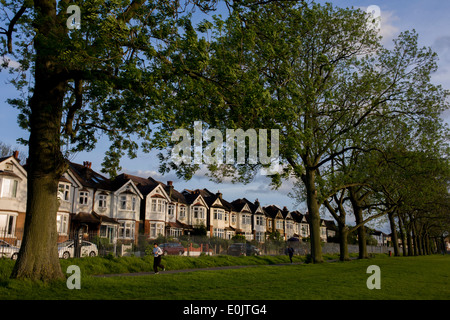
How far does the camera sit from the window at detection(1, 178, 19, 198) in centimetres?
3775

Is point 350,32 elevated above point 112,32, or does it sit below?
above

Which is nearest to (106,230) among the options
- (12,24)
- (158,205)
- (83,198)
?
(83,198)

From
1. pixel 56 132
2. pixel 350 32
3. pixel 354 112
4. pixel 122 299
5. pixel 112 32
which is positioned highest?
pixel 350 32

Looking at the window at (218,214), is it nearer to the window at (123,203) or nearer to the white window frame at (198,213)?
the white window frame at (198,213)

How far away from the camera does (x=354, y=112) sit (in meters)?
28.5

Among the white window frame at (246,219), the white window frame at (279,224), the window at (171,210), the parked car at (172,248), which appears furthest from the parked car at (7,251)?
the white window frame at (279,224)

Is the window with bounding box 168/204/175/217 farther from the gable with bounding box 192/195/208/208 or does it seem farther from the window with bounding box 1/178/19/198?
the window with bounding box 1/178/19/198

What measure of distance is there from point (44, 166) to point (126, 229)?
131 ft

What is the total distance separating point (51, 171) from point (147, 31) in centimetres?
558

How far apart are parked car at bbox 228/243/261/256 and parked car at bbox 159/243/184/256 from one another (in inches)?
303

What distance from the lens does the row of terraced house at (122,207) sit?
38.6 m

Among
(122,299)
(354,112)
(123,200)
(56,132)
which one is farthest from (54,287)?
(123,200)

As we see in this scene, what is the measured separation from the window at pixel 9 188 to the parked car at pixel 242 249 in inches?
881

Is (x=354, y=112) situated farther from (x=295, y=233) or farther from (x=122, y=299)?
(x=295, y=233)
